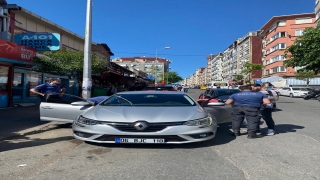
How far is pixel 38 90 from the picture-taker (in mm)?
8289

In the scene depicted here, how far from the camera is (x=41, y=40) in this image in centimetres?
1430

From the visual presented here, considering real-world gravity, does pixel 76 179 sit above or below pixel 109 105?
below

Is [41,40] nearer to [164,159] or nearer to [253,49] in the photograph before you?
[164,159]

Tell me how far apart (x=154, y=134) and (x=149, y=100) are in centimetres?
167

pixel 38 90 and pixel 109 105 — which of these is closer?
pixel 109 105

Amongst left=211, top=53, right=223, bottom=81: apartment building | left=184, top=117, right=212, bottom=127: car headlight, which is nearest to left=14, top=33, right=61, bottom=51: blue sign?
left=184, top=117, right=212, bottom=127: car headlight

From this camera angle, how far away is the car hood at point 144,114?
4.88 metres

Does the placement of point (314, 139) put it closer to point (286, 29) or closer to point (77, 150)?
point (77, 150)

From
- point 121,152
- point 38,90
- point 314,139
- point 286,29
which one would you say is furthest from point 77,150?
point 286,29

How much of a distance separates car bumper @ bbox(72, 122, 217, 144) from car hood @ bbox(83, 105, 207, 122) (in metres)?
0.18

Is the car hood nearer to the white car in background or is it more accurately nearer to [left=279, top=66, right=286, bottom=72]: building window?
the white car in background

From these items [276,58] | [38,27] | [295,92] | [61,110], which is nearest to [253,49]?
[276,58]

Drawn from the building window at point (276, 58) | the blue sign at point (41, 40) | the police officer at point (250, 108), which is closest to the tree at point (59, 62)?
the blue sign at point (41, 40)

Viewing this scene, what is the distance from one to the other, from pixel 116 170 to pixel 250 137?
3569mm
